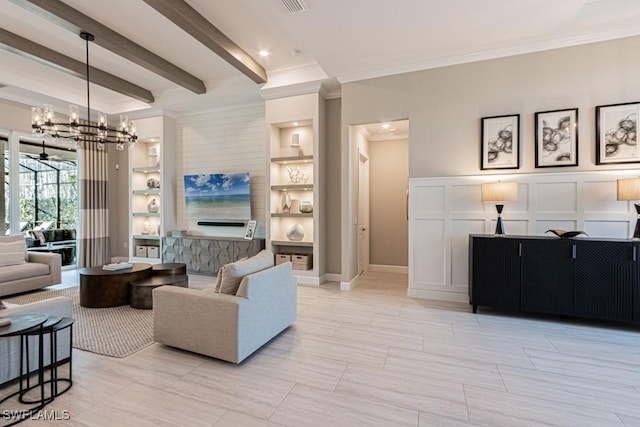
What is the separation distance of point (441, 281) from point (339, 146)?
2.78 meters

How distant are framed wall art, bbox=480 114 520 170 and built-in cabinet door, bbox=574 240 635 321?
1.28m

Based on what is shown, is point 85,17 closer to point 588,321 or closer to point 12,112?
point 12,112

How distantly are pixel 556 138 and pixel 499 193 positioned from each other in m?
1.03

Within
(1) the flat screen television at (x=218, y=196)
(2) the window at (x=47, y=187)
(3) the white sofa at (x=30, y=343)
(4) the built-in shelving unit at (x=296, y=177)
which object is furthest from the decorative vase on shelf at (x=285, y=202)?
(2) the window at (x=47, y=187)

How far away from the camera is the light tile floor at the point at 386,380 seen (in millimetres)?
1921

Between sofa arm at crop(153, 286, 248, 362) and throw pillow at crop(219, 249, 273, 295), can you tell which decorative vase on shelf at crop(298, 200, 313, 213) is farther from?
sofa arm at crop(153, 286, 248, 362)

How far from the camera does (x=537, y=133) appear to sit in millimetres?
3879

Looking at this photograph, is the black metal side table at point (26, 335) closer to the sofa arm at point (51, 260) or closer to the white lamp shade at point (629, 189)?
the sofa arm at point (51, 260)

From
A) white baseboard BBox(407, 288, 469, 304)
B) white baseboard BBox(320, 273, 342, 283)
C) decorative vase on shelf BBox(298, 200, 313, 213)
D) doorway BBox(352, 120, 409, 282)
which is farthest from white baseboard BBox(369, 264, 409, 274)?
decorative vase on shelf BBox(298, 200, 313, 213)

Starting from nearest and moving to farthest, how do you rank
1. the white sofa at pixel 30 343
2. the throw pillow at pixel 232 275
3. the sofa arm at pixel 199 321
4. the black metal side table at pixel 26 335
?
the black metal side table at pixel 26 335 < the white sofa at pixel 30 343 < the sofa arm at pixel 199 321 < the throw pillow at pixel 232 275

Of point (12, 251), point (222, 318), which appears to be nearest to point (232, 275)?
point (222, 318)

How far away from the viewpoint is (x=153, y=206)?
6.93 metres

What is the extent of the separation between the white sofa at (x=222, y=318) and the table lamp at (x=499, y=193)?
2.84 m

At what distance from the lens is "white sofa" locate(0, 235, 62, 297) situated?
14.4ft
